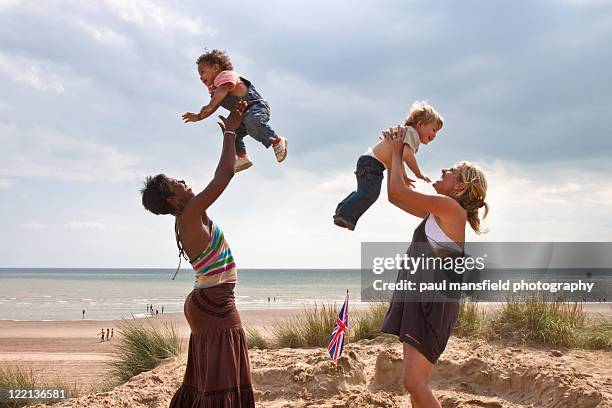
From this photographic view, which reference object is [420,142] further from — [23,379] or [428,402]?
[23,379]

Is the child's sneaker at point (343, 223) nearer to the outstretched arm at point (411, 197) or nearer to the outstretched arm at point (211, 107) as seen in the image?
the outstretched arm at point (411, 197)

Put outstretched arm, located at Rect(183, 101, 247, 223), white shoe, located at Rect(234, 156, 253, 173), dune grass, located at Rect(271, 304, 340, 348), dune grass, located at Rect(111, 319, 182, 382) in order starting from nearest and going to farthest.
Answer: outstretched arm, located at Rect(183, 101, 247, 223), white shoe, located at Rect(234, 156, 253, 173), dune grass, located at Rect(111, 319, 182, 382), dune grass, located at Rect(271, 304, 340, 348)

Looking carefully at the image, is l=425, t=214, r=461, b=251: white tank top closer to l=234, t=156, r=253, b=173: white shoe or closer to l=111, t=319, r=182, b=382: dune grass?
l=234, t=156, r=253, b=173: white shoe

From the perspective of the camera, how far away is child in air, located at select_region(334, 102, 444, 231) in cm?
388

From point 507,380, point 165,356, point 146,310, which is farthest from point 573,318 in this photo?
point 146,310

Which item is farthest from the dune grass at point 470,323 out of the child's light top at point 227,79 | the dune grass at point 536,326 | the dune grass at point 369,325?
the child's light top at point 227,79

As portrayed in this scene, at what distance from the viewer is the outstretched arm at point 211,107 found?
157 inches

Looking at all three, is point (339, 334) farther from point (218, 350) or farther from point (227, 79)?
point (227, 79)

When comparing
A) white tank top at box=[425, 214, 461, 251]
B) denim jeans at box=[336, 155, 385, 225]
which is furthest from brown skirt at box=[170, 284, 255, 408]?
white tank top at box=[425, 214, 461, 251]

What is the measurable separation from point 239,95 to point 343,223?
3.90ft

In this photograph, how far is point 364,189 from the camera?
398cm

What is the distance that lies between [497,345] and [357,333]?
2.07 metres

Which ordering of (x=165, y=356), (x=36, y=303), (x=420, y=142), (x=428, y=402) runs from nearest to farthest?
(x=428, y=402) < (x=420, y=142) < (x=165, y=356) < (x=36, y=303)

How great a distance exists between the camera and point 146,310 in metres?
32.3
